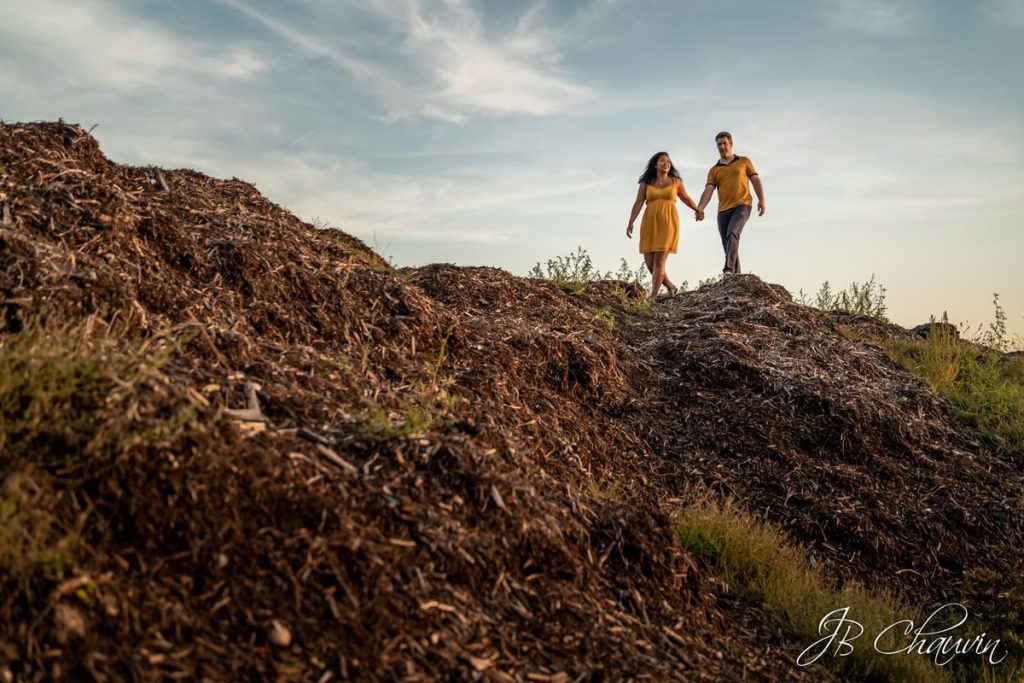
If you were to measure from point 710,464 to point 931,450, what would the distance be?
233cm

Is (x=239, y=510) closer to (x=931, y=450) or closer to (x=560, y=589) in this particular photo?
(x=560, y=589)

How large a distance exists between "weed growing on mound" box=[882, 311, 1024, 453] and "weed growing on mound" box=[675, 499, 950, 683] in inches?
158

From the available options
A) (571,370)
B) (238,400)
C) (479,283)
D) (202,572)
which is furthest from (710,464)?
(202,572)

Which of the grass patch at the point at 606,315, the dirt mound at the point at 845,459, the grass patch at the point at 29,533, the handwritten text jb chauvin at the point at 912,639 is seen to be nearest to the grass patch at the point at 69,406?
the grass patch at the point at 29,533

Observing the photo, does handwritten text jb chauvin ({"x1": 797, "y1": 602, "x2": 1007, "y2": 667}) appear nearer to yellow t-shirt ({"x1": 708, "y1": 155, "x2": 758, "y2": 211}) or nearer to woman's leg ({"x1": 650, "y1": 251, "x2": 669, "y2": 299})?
woman's leg ({"x1": 650, "y1": 251, "x2": 669, "y2": 299})

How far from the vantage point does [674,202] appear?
466 inches

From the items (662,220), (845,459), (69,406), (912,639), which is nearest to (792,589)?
(912,639)

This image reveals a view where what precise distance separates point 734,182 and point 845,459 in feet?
21.6

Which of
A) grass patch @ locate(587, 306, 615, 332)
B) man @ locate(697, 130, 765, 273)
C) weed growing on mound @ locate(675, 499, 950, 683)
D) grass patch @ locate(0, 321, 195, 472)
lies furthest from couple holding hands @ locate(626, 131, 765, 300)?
grass patch @ locate(0, 321, 195, 472)

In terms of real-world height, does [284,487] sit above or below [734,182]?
below

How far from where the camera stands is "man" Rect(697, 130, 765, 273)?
1201 centimetres

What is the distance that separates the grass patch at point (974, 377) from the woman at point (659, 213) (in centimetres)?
321

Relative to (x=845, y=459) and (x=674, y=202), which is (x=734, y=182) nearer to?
(x=674, y=202)

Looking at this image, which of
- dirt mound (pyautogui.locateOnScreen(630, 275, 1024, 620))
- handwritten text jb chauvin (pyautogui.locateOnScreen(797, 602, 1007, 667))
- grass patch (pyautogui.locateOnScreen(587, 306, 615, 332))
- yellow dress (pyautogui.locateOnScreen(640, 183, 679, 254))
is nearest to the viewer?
handwritten text jb chauvin (pyautogui.locateOnScreen(797, 602, 1007, 667))
